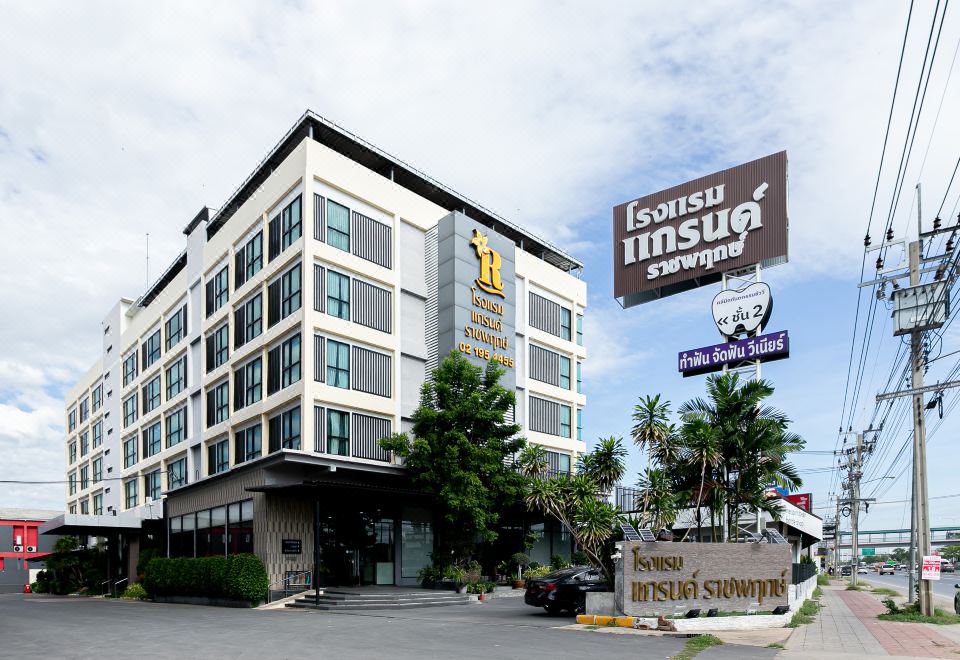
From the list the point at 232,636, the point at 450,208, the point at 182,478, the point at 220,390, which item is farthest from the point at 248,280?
the point at 232,636

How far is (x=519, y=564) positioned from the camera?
4028cm

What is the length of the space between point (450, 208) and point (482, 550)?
17.7m

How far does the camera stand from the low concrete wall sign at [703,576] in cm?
2192

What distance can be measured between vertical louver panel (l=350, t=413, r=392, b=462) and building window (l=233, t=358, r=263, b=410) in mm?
5403

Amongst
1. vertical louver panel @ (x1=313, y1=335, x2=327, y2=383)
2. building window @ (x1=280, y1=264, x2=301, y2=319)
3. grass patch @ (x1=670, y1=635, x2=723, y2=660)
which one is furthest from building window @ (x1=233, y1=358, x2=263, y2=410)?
grass patch @ (x1=670, y1=635, x2=723, y2=660)

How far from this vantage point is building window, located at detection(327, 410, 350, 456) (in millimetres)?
34719

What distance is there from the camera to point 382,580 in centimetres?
3653

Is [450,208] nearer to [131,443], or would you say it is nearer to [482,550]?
[482,550]

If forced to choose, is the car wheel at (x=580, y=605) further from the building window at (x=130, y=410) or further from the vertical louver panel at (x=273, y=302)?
the building window at (x=130, y=410)

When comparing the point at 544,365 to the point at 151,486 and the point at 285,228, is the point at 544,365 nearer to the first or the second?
the point at 285,228

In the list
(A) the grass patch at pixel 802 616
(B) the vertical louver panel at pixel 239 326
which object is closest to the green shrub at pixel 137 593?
(B) the vertical louver panel at pixel 239 326

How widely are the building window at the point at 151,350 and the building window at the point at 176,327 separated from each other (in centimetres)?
250

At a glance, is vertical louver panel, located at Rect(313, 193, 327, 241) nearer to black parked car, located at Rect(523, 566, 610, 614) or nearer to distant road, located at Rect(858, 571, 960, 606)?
black parked car, located at Rect(523, 566, 610, 614)

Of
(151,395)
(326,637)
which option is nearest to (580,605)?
(326,637)
